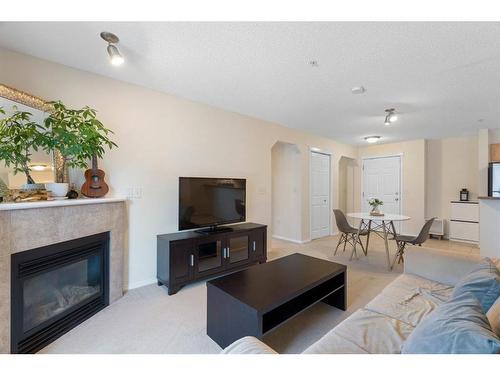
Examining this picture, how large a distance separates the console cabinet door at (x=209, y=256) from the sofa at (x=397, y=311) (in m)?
1.79

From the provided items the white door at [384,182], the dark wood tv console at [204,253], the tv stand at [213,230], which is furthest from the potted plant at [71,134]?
the white door at [384,182]

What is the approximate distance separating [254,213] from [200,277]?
4.99 ft

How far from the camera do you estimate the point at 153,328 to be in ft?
6.37

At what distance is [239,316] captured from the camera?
5.19ft

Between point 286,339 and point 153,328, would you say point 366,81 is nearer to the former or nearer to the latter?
point 286,339

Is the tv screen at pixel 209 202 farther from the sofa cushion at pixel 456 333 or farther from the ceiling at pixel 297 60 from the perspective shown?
the sofa cushion at pixel 456 333

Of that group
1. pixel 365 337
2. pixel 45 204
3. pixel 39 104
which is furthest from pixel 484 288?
pixel 39 104

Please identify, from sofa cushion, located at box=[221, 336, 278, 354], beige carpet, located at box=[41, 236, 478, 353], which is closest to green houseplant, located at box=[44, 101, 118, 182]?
beige carpet, located at box=[41, 236, 478, 353]

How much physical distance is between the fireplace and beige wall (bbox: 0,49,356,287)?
1.37ft

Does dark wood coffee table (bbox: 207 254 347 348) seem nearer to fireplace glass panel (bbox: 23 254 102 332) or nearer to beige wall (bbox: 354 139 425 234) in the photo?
fireplace glass panel (bbox: 23 254 102 332)

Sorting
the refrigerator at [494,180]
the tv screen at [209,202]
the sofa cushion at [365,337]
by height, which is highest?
the refrigerator at [494,180]

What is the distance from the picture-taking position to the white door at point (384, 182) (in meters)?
5.74
